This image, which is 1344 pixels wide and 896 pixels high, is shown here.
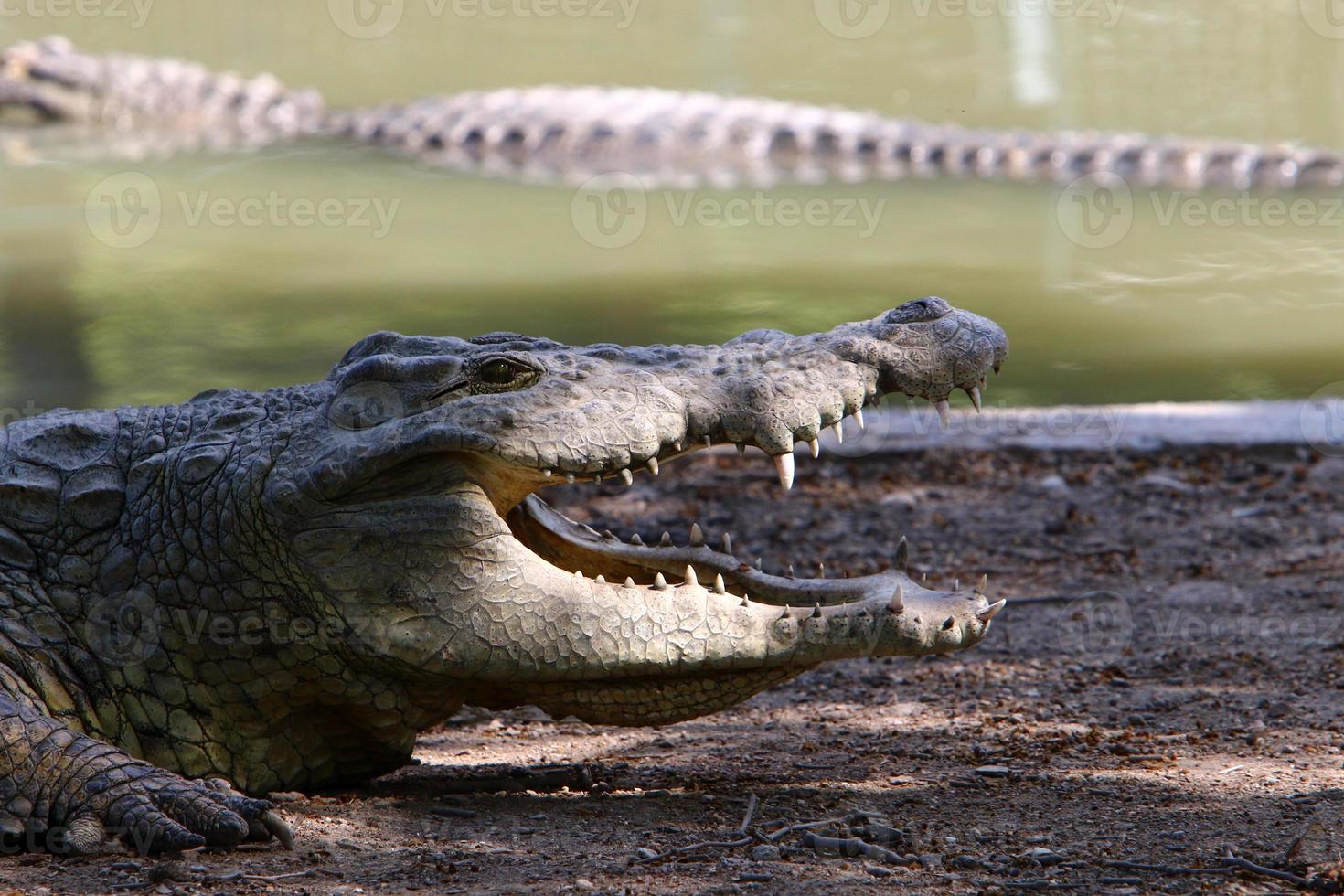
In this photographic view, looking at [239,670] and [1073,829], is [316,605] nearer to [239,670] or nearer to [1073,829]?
[239,670]

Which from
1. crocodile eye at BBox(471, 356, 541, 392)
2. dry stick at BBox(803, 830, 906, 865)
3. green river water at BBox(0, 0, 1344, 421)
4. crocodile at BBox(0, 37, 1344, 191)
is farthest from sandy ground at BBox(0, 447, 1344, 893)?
crocodile at BBox(0, 37, 1344, 191)

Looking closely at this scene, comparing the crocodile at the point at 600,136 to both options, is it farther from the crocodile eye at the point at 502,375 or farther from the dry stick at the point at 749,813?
the dry stick at the point at 749,813

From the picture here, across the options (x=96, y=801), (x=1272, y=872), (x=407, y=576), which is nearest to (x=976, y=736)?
(x=1272, y=872)

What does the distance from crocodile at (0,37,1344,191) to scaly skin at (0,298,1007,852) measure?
9.51 meters

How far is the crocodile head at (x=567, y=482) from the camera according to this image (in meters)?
3.21

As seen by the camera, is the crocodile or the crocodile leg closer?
the crocodile leg

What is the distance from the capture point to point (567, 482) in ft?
10.7

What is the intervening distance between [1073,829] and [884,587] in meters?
0.66

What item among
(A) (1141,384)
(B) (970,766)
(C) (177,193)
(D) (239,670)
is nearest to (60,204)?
(C) (177,193)

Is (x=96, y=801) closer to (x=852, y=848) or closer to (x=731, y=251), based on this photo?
(x=852, y=848)

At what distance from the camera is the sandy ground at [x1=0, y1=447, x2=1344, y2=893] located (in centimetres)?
279

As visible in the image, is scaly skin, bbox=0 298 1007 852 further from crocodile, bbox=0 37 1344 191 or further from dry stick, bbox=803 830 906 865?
crocodile, bbox=0 37 1344 191

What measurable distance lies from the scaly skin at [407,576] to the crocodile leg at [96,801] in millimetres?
14

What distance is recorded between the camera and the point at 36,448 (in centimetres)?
351
